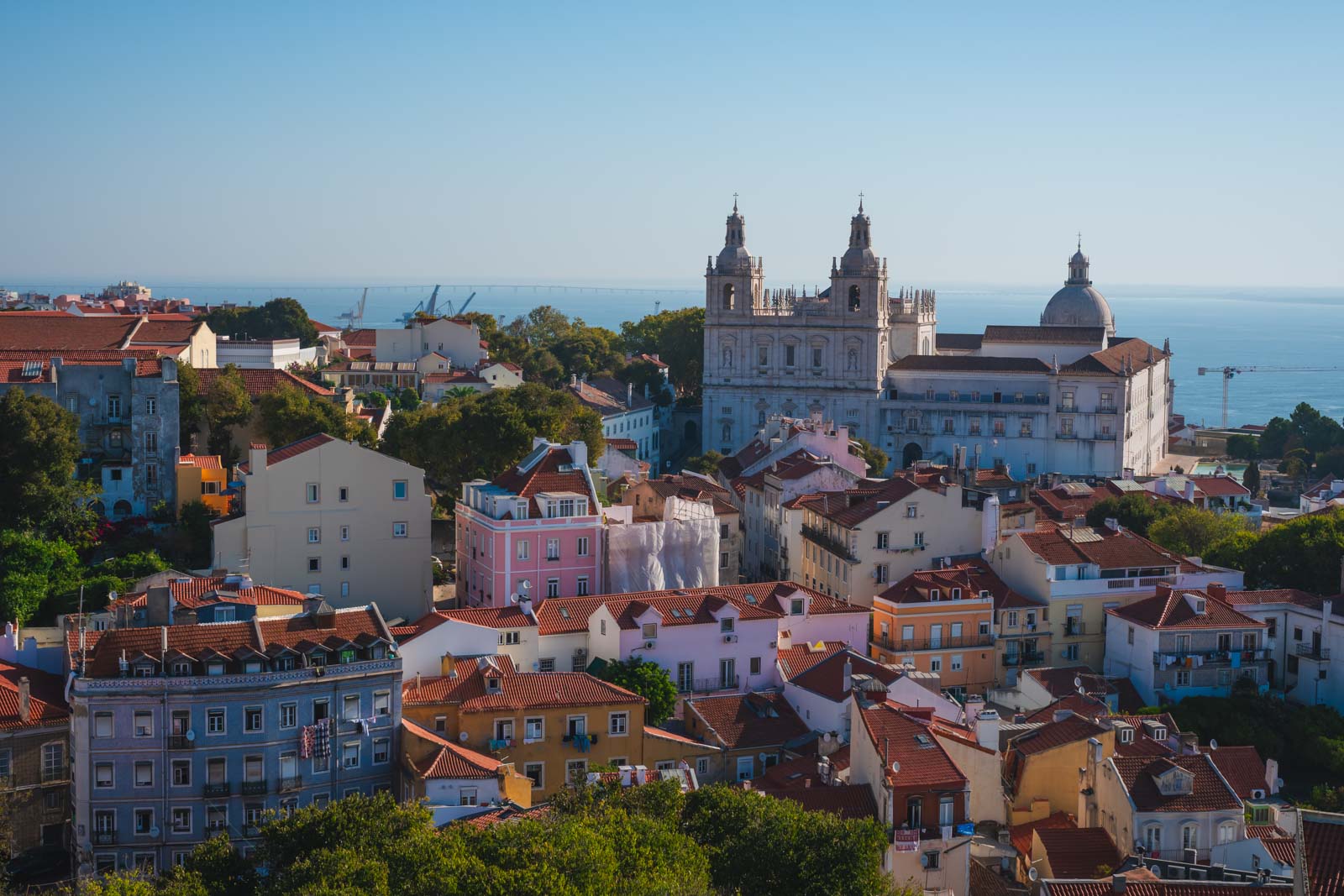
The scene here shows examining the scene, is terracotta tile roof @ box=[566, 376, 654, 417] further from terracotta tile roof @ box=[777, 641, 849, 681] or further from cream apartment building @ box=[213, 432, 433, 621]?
terracotta tile roof @ box=[777, 641, 849, 681]

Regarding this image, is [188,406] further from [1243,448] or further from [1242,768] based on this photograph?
[1243,448]

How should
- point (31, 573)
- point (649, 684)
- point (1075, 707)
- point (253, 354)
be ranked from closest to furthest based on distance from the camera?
1. point (1075, 707)
2. point (649, 684)
3. point (31, 573)
4. point (253, 354)

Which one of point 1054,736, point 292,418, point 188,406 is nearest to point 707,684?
point 1054,736

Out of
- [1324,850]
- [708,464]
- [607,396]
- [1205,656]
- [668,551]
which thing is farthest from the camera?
[607,396]

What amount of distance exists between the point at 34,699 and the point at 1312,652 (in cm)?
2737

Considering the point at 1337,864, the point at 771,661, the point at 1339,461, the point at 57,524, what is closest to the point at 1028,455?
the point at 1339,461

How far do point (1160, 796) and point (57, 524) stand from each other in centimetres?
2685

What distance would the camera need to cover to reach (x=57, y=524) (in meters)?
41.4

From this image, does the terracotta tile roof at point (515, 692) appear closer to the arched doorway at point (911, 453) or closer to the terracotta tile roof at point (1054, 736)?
the terracotta tile roof at point (1054, 736)

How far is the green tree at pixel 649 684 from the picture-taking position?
34062 mm

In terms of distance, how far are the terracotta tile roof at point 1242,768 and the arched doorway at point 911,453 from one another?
4228 cm

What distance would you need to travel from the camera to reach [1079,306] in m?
86.2

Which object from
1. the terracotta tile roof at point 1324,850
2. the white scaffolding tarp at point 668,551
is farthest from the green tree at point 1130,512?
the terracotta tile roof at point 1324,850

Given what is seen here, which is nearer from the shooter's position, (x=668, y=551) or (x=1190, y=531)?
(x=668, y=551)
